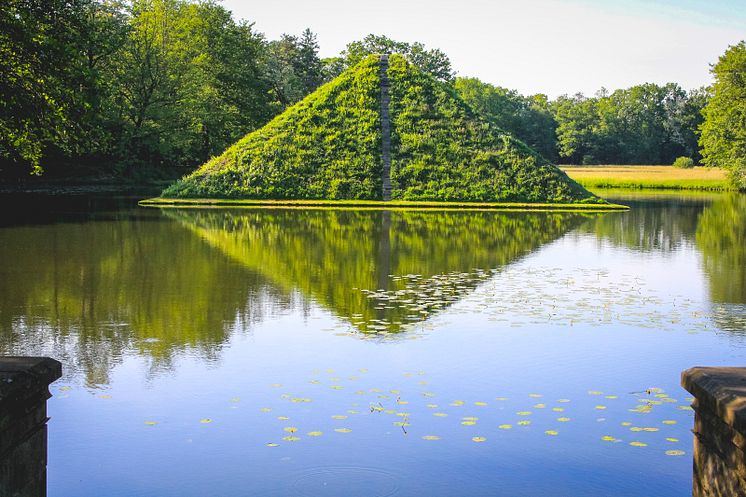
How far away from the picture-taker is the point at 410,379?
833 centimetres

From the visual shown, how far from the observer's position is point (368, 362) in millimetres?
9016

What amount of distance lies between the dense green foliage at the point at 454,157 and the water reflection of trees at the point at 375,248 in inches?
229

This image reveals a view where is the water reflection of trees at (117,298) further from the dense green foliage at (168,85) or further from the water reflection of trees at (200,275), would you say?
the dense green foliage at (168,85)

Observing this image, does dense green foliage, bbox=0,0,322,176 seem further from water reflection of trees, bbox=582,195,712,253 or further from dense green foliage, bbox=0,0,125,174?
A: water reflection of trees, bbox=582,195,712,253

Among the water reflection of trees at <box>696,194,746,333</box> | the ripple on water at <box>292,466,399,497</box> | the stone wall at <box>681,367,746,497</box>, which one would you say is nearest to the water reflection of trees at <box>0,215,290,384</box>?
the ripple on water at <box>292,466,399,497</box>

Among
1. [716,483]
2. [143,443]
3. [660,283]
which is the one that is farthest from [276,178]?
[716,483]

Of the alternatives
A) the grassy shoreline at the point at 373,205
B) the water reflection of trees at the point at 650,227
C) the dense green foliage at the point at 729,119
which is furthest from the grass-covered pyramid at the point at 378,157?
the dense green foliage at the point at 729,119

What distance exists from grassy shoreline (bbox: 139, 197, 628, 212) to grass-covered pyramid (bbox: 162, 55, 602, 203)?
1.90 metres

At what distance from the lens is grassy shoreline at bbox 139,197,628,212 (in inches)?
1507

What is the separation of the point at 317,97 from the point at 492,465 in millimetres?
41422

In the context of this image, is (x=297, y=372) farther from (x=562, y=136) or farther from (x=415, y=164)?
(x=562, y=136)

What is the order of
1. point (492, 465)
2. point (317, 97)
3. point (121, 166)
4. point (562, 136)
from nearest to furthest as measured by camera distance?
point (492, 465) → point (317, 97) → point (121, 166) → point (562, 136)

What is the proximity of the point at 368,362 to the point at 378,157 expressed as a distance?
34.5 meters

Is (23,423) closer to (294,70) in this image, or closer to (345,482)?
(345,482)
